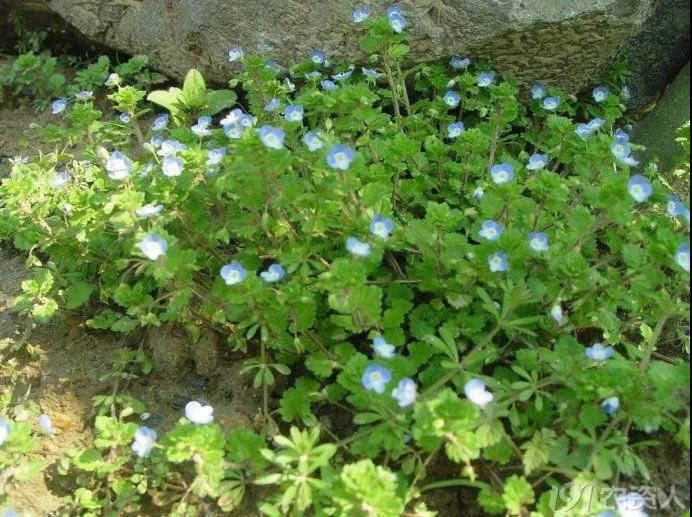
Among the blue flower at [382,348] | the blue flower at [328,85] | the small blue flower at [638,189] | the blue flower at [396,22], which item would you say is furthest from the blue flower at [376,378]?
the blue flower at [396,22]

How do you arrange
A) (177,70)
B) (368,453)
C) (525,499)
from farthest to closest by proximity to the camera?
(177,70), (368,453), (525,499)

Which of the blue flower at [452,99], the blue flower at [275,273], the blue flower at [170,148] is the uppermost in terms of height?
the blue flower at [170,148]

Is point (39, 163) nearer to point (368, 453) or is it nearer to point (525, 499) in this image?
point (368, 453)

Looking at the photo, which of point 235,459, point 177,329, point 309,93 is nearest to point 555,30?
point 309,93

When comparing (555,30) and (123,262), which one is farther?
(555,30)

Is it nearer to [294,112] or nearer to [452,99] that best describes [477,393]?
[294,112]

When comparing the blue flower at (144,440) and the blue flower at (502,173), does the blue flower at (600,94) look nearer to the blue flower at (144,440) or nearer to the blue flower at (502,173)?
the blue flower at (502,173)

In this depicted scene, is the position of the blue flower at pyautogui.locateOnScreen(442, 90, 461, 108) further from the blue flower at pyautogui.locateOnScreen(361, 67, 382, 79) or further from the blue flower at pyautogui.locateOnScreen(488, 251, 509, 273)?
the blue flower at pyautogui.locateOnScreen(488, 251, 509, 273)
